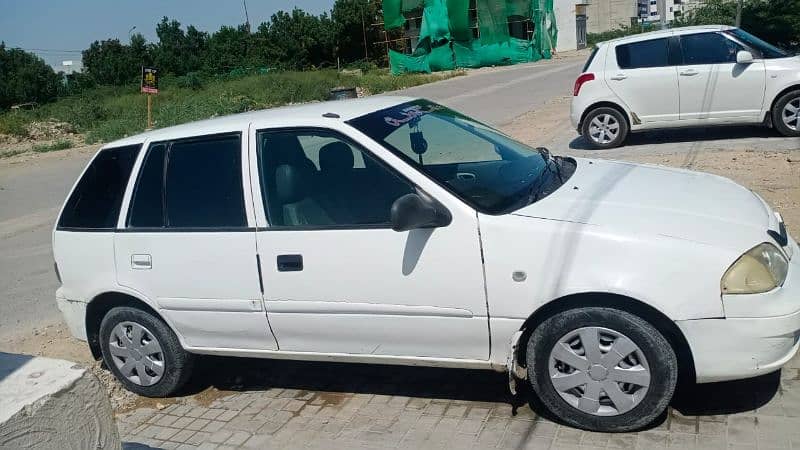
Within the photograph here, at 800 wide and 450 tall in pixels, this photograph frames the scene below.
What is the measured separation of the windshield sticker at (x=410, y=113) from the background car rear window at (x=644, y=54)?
288 inches

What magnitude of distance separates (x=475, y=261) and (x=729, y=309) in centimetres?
120

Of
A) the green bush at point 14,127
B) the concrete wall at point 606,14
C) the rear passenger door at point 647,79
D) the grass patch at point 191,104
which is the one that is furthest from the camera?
the concrete wall at point 606,14

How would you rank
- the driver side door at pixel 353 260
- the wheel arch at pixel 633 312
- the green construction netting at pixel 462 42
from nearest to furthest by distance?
the wheel arch at pixel 633 312 < the driver side door at pixel 353 260 < the green construction netting at pixel 462 42

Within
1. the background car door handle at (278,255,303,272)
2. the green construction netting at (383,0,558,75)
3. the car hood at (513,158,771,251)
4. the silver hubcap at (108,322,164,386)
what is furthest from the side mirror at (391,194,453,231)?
the green construction netting at (383,0,558,75)

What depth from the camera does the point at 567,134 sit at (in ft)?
47.2

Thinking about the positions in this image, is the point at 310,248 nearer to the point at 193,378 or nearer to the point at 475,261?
the point at 475,261

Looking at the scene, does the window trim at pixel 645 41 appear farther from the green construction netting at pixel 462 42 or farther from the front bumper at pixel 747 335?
the green construction netting at pixel 462 42

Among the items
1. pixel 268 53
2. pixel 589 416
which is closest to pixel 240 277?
pixel 589 416

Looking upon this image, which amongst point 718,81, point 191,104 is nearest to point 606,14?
point 191,104

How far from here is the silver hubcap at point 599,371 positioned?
3834mm

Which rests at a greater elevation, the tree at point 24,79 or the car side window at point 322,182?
the car side window at point 322,182

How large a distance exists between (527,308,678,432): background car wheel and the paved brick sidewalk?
0.14 metres

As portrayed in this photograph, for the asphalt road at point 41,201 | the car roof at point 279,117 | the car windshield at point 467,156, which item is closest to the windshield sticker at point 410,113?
the car windshield at point 467,156

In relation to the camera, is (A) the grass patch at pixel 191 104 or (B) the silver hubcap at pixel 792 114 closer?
(B) the silver hubcap at pixel 792 114
